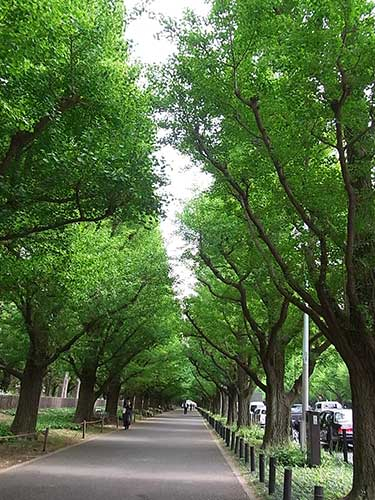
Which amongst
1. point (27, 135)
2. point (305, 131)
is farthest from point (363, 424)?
point (27, 135)

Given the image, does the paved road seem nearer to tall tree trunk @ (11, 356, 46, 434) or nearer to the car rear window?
tall tree trunk @ (11, 356, 46, 434)

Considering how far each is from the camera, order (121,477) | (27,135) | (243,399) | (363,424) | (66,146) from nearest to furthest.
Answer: (363,424) < (27,135) < (66,146) < (121,477) < (243,399)

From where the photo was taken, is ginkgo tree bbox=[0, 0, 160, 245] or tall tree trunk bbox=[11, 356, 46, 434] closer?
ginkgo tree bbox=[0, 0, 160, 245]

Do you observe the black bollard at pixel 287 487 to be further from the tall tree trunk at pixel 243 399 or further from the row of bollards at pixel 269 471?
the tall tree trunk at pixel 243 399

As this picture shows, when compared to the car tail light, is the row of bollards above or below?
below

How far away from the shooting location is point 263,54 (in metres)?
8.71

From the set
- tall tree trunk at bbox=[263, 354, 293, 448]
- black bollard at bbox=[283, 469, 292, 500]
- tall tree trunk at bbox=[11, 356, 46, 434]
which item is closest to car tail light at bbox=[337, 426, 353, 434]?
→ tall tree trunk at bbox=[263, 354, 293, 448]

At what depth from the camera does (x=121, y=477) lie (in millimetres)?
12094

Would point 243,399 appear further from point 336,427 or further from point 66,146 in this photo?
point 66,146

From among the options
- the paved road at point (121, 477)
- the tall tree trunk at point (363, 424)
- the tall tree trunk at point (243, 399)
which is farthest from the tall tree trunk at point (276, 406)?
the tall tree trunk at point (243, 399)

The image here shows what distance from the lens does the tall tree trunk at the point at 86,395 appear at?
28.6 meters

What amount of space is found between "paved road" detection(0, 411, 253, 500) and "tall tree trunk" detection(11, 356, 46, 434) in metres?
1.74

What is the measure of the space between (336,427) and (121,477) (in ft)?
46.3

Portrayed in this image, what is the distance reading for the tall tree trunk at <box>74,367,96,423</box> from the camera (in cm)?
2862
